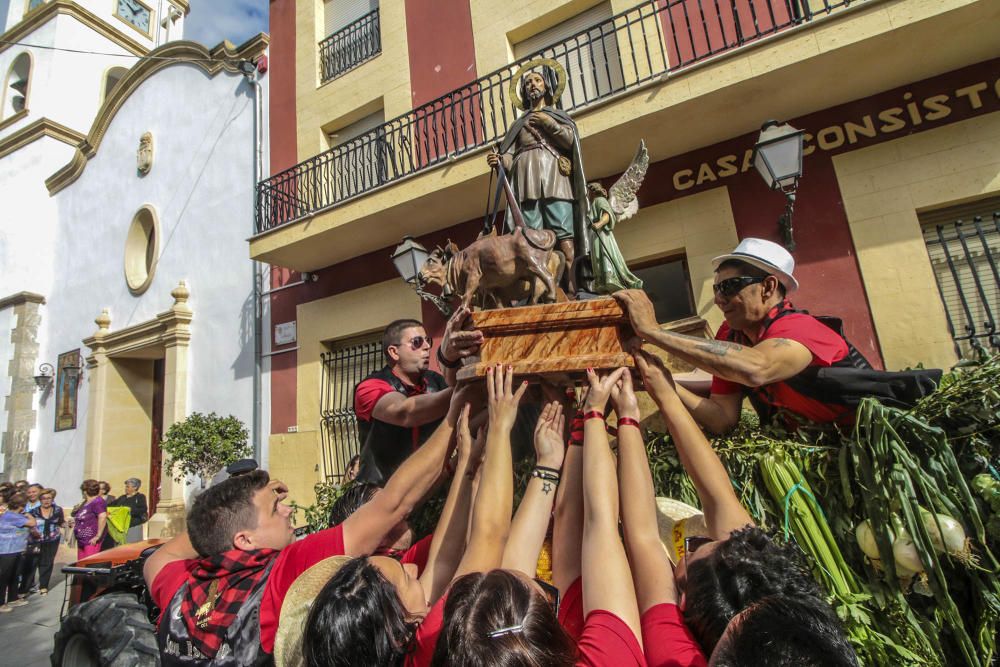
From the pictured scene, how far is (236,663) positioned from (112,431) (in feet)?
41.7

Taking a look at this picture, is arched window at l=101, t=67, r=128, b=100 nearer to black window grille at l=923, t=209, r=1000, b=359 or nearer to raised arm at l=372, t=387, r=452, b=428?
raised arm at l=372, t=387, r=452, b=428

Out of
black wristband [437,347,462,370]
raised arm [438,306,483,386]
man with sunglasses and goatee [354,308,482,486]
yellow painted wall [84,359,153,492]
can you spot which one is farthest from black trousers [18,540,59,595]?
raised arm [438,306,483,386]

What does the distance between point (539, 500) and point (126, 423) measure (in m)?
13.5

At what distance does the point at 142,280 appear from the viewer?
11852 millimetres

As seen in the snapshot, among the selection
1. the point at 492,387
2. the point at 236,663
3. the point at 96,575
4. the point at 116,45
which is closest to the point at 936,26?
the point at 492,387

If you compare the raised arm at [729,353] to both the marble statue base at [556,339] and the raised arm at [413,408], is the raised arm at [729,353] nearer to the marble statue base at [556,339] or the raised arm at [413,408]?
the marble statue base at [556,339]

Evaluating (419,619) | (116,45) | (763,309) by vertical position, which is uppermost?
(116,45)

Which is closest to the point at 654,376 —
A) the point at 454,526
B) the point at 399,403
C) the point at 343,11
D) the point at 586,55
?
the point at 454,526

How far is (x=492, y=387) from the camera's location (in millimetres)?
1726

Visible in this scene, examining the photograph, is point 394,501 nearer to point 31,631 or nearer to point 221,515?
point 221,515

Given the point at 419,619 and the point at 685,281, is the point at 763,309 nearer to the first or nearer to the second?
the point at 419,619

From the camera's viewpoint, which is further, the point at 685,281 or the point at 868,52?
the point at 685,281

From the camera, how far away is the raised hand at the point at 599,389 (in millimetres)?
1611

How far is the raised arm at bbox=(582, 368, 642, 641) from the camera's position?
117cm
